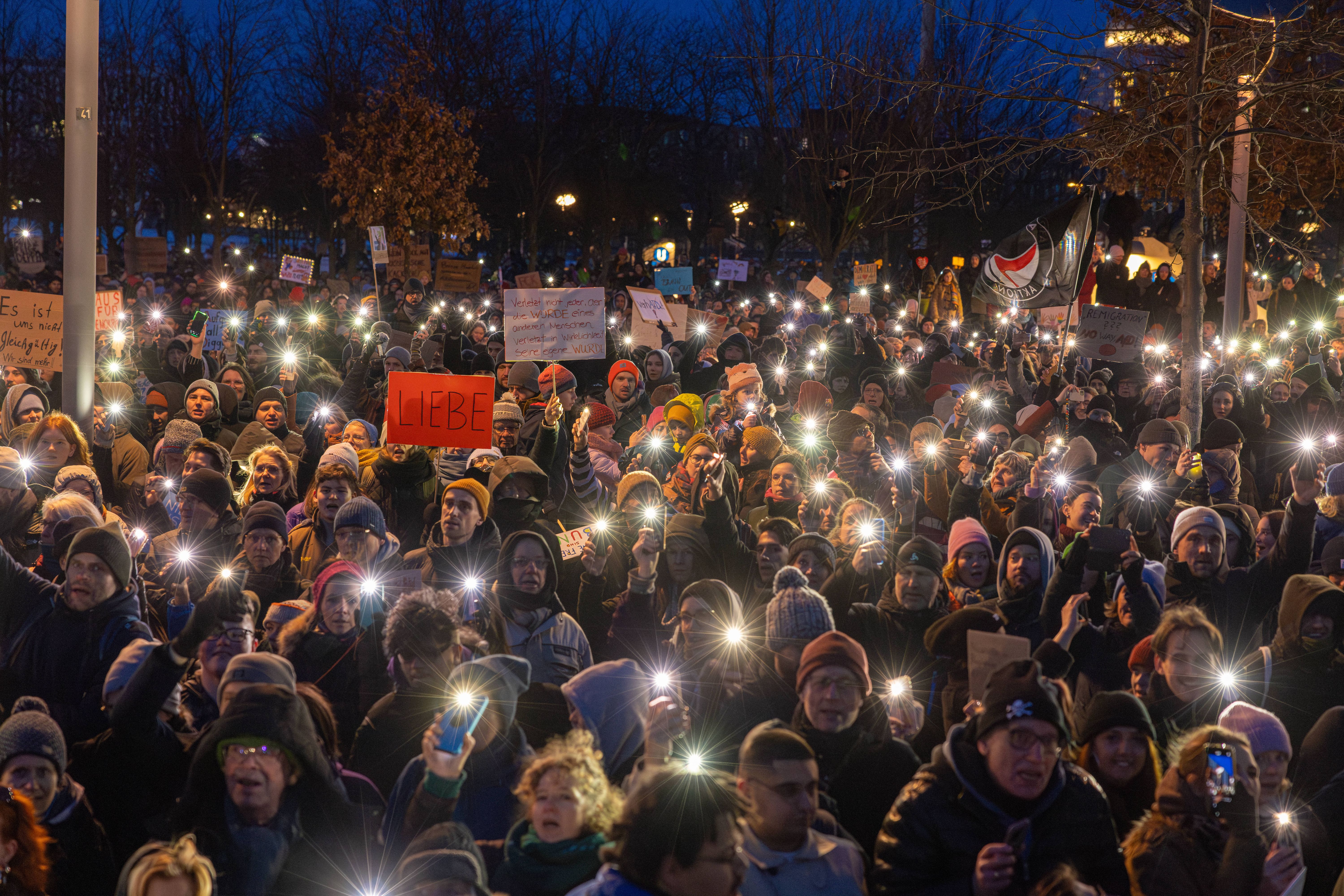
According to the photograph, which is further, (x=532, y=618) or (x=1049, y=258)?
(x=1049, y=258)

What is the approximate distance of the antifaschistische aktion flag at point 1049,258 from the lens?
9.57m

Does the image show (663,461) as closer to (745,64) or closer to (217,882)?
(217,882)

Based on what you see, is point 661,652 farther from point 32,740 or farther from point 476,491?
point 32,740

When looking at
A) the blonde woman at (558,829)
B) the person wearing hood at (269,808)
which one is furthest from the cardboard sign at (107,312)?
the blonde woman at (558,829)

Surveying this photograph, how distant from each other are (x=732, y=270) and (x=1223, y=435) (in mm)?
12099

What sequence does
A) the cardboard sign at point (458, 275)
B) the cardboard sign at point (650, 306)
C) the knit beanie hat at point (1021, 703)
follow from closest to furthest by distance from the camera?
the knit beanie hat at point (1021, 703) < the cardboard sign at point (650, 306) < the cardboard sign at point (458, 275)

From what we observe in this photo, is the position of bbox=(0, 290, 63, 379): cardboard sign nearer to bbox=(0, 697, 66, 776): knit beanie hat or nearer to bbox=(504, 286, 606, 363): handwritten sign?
bbox=(504, 286, 606, 363): handwritten sign

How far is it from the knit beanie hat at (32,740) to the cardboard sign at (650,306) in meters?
9.06

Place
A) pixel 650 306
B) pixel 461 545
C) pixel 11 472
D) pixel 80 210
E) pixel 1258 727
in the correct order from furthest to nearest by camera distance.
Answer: pixel 650 306 < pixel 80 210 < pixel 11 472 < pixel 461 545 < pixel 1258 727

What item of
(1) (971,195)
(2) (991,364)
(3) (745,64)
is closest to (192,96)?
(3) (745,64)

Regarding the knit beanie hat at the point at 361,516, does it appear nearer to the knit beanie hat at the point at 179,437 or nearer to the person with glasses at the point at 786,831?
the knit beanie hat at the point at 179,437

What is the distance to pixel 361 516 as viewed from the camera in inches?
210

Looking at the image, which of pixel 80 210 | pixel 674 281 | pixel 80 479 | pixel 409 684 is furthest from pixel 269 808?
A: pixel 674 281

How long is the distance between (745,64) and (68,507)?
28552mm
